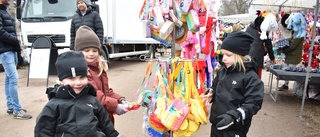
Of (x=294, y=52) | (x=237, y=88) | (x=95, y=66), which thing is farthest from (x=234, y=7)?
(x=95, y=66)

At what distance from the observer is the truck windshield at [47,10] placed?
28.6 feet

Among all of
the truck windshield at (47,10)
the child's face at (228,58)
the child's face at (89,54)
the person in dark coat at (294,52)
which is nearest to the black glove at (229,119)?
the child's face at (228,58)

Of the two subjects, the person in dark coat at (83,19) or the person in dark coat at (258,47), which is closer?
the person in dark coat at (83,19)

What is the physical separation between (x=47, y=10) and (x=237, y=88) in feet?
26.2

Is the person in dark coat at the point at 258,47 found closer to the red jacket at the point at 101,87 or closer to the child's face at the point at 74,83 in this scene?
the red jacket at the point at 101,87

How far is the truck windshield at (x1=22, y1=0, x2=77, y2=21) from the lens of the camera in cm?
873

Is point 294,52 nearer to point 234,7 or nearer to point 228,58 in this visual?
point 228,58

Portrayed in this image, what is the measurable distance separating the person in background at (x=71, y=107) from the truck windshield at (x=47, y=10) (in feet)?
23.4

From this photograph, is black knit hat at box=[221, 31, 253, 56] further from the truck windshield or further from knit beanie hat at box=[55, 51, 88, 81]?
the truck windshield

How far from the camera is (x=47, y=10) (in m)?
8.91

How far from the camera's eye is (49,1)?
8.86 metres

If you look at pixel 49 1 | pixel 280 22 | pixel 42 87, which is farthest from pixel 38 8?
pixel 280 22

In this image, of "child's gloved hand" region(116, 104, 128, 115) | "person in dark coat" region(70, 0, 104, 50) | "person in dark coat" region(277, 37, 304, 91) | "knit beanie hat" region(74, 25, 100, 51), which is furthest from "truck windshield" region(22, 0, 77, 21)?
"child's gloved hand" region(116, 104, 128, 115)

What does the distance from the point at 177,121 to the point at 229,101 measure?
0.51m
